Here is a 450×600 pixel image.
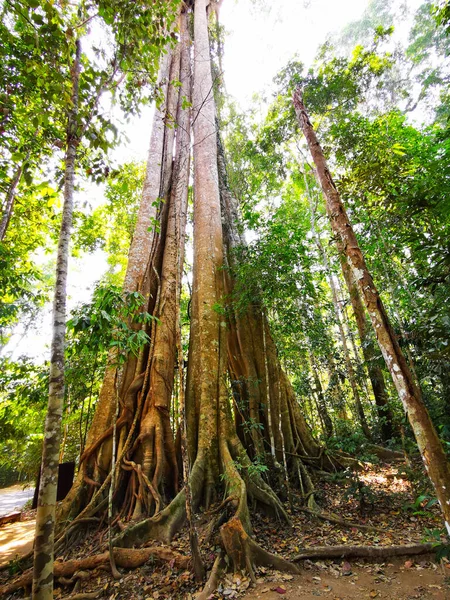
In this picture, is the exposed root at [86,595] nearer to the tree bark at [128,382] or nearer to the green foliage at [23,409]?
the tree bark at [128,382]

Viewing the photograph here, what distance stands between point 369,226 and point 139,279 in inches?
169

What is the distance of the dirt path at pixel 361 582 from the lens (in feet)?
8.21

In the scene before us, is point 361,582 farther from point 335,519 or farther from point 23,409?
point 23,409

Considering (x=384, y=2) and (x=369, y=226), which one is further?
(x=384, y=2)

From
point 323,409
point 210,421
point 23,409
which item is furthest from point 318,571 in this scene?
point 23,409

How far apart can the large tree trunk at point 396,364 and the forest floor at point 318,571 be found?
455 mm

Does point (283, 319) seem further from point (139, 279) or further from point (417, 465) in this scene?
point (417, 465)

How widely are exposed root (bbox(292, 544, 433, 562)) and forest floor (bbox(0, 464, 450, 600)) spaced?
43 mm

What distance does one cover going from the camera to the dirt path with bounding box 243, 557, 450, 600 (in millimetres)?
2502

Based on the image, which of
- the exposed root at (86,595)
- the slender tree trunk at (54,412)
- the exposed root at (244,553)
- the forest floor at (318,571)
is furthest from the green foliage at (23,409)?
the exposed root at (244,553)

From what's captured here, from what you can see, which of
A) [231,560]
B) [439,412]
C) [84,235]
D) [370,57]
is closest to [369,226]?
[439,412]

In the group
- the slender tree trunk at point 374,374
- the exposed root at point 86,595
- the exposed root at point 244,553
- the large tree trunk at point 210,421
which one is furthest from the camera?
the slender tree trunk at point 374,374

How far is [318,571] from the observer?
9.48ft

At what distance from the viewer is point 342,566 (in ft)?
9.59
